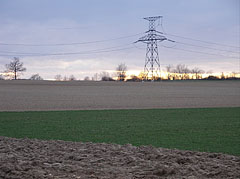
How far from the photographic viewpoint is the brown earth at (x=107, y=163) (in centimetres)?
634

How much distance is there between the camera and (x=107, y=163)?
23.8ft

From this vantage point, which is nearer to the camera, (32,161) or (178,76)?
(32,161)

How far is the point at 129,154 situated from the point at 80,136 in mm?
5108

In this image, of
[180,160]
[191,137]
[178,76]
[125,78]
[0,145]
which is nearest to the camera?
[180,160]

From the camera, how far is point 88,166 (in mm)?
6961

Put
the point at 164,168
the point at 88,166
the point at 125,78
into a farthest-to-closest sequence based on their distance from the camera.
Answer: the point at 125,78
the point at 88,166
the point at 164,168

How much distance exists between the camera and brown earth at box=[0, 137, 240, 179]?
6.34 metres

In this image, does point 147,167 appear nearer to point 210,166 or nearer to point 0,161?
point 210,166

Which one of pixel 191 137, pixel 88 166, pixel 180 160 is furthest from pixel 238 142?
pixel 88 166

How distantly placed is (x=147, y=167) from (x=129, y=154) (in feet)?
4.56

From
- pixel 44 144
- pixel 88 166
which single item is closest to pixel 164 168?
pixel 88 166

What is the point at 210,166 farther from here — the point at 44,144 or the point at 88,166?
the point at 44,144

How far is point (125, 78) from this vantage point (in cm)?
8100

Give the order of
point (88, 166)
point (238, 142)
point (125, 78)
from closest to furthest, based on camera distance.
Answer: point (88, 166) → point (238, 142) → point (125, 78)
